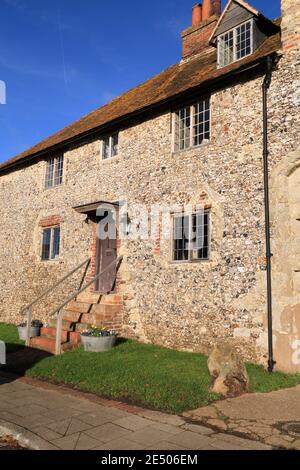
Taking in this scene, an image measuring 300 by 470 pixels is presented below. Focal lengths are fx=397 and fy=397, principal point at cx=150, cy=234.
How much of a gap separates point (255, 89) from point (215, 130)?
1360 mm

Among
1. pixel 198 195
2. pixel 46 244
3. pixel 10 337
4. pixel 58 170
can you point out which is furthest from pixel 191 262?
pixel 58 170

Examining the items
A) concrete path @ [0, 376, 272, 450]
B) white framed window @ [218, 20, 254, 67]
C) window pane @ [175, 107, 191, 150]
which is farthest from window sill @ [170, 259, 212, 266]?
white framed window @ [218, 20, 254, 67]

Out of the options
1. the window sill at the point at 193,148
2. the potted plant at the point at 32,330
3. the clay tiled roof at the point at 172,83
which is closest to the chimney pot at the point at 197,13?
the clay tiled roof at the point at 172,83

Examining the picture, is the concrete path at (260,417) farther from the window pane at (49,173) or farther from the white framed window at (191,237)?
the window pane at (49,173)

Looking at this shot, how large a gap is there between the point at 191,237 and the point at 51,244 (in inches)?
263

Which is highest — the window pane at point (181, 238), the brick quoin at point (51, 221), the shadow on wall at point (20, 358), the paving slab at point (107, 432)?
the brick quoin at point (51, 221)

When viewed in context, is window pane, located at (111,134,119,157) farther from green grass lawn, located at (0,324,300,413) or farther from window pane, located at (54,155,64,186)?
green grass lawn, located at (0,324,300,413)

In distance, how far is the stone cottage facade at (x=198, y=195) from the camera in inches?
346

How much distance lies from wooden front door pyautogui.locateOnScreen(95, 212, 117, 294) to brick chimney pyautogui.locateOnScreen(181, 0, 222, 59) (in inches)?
272

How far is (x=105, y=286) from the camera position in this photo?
42.2 feet

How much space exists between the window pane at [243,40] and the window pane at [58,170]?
304 inches

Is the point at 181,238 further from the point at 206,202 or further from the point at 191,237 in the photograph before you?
the point at 206,202

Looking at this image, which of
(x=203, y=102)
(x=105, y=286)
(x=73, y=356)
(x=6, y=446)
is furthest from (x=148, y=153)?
(x=6, y=446)
